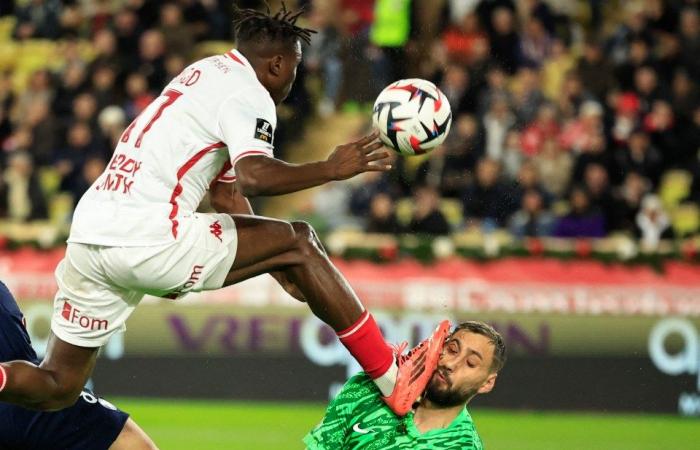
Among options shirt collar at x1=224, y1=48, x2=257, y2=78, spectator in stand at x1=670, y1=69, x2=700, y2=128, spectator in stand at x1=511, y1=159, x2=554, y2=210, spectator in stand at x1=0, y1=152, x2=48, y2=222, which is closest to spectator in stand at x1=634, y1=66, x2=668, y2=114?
spectator in stand at x1=670, y1=69, x2=700, y2=128

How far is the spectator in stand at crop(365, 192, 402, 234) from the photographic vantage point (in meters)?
11.7

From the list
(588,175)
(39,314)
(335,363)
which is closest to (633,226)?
(588,175)

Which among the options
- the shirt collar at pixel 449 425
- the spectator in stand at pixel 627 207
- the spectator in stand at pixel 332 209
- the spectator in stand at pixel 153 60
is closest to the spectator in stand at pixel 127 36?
the spectator in stand at pixel 153 60

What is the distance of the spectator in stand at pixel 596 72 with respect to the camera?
1361 centimetres

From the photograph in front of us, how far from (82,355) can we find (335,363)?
5.33 meters

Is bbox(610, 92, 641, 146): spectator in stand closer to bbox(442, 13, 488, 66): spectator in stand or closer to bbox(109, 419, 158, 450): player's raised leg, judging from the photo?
bbox(442, 13, 488, 66): spectator in stand

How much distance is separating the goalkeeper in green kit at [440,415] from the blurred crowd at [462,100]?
6137mm

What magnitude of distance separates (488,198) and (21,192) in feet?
15.5

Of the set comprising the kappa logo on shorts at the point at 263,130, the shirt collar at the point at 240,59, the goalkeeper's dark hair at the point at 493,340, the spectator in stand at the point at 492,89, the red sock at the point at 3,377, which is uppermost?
the shirt collar at the point at 240,59

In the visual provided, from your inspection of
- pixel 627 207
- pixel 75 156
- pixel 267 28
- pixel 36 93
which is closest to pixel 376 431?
pixel 267 28

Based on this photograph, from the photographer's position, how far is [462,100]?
1277cm

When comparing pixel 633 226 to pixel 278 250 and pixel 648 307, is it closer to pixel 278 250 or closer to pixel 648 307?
pixel 648 307

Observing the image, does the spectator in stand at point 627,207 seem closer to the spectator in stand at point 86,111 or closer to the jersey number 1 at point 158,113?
the spectator in stand at point 86,111

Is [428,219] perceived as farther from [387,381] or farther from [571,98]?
[387,381]
